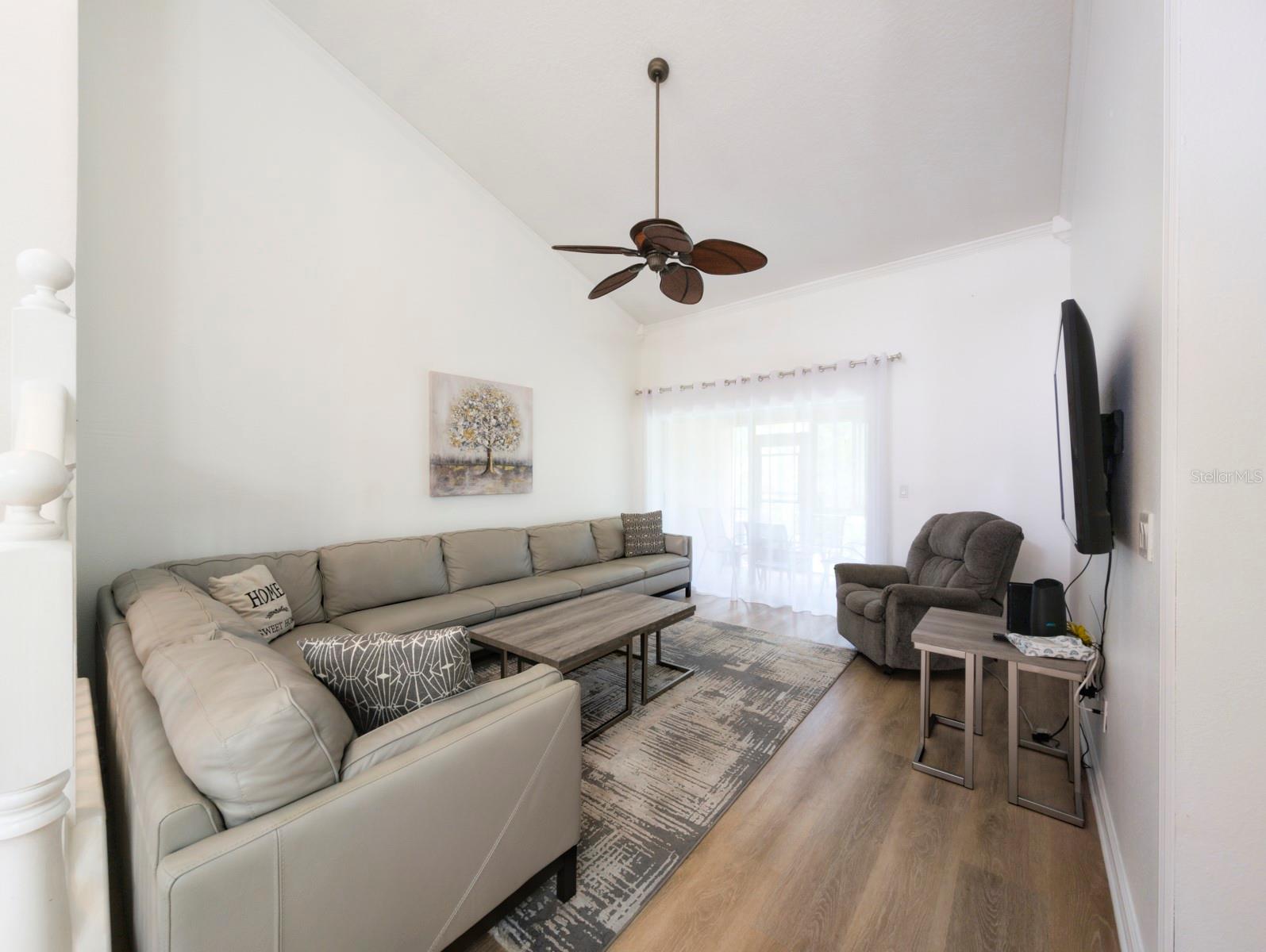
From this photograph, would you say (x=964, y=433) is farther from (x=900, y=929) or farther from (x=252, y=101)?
(x=252, y=101)

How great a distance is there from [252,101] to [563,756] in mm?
3830

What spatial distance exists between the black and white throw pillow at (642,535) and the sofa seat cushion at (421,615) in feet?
6.29

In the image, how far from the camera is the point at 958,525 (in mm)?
3250

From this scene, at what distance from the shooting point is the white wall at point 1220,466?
93 cm

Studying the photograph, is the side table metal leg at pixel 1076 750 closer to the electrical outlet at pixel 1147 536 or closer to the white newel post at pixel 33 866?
the electrical outlet at pixel 1147 536

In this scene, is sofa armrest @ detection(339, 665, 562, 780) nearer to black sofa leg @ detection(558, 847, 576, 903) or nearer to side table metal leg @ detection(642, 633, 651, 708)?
black sofa leg @ detection(558, 847, 576, 903)

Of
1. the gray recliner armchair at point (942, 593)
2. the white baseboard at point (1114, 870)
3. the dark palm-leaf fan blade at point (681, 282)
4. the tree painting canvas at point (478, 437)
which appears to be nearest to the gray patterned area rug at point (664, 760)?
the gray recliner armchair at point (942, 593)

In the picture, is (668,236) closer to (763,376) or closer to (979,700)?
(979,700)

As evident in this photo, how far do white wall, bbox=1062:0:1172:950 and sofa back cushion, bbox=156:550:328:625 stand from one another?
3424 mm

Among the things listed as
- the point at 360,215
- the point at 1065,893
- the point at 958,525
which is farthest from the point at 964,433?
the point at 360,215

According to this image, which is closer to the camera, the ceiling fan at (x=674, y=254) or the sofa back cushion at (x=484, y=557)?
the ceiling fan at (x=674, y=254)

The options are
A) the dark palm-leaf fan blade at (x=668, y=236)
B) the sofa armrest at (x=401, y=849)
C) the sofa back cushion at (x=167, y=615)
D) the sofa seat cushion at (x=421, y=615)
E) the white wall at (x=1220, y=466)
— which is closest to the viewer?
the sofa armrest at (x=401, y=849)

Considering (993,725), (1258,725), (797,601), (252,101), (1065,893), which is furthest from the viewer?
(797,601)

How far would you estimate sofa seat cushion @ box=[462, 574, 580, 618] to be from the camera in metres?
3.21
